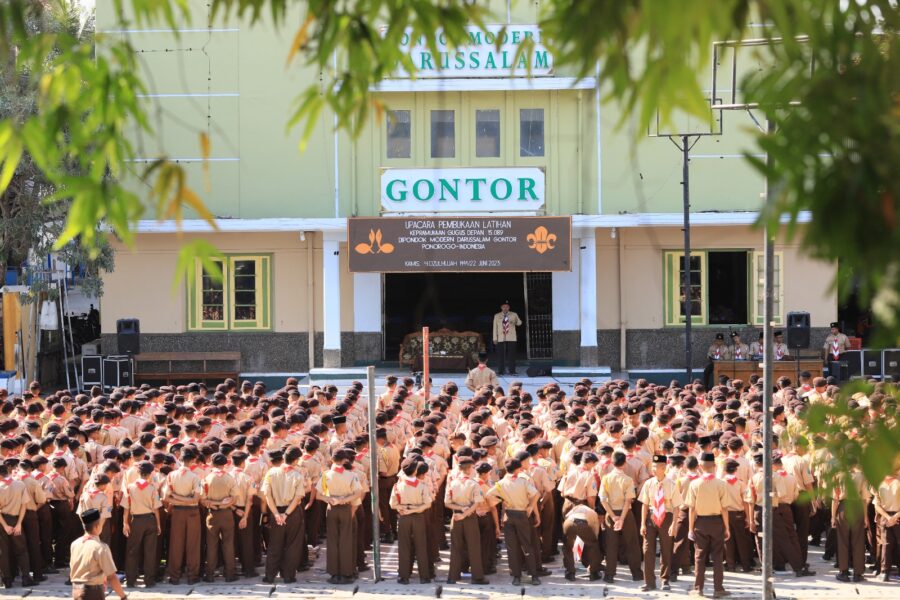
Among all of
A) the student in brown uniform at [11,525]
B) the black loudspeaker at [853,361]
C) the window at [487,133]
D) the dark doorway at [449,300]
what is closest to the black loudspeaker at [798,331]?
the black loudspeaker at [853,361]

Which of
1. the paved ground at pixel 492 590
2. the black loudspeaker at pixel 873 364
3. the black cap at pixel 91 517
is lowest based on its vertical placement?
the paved ground at pixel 492 590

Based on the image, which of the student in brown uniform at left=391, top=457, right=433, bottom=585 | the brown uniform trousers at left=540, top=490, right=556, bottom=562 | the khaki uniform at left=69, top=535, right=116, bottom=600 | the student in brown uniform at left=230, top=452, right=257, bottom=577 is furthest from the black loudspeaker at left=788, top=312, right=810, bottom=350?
the khaki uniform at left=69, top=535, right=116, bottom=600

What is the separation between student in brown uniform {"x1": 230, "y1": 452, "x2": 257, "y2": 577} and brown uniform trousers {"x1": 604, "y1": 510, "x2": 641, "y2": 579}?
377 cm

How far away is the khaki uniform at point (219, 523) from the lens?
12.5 meters

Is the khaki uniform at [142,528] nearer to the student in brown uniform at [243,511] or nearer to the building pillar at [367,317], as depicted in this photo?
the student in brown uniform at [243,511]

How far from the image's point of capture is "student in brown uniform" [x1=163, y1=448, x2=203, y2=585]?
12445 mm

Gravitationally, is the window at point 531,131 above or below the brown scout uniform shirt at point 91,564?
above

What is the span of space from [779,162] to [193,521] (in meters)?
10.3

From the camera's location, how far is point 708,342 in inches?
977

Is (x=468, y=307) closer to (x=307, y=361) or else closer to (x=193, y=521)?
(x=307, y=361)

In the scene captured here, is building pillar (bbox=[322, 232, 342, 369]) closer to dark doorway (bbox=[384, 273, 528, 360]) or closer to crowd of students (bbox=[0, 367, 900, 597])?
dark doorway (bbox=[384, 273, 528, 360])

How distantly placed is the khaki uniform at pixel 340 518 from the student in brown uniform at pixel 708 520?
3424 mm

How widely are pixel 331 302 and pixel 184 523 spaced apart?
38.4 ft

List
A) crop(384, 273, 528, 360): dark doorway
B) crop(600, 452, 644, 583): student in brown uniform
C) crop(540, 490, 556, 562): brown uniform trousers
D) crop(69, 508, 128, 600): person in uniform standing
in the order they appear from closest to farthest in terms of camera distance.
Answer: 1. crop(69, 508, 128, 600): person in uniform standing
2. crop(600, 452, 644, 583): student in brown uniform
3. crop(540, 490, 556, 562): brown uniform trousers
4. crop(384, 273, 528, 360): dark doorway
